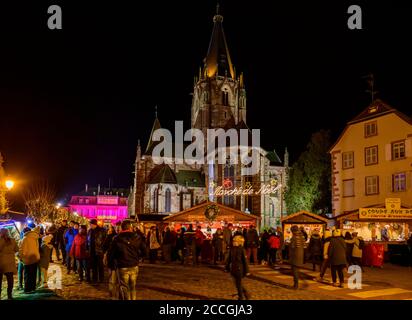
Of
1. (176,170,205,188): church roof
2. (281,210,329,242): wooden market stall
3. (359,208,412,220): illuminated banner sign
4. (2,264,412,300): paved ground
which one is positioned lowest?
(2,264,412,300): paved ground

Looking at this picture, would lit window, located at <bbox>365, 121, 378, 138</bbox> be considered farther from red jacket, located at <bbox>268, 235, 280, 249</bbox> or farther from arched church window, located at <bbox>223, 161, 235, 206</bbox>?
arched church window, located at <bbox>223, 161, 235, 206</bbox>

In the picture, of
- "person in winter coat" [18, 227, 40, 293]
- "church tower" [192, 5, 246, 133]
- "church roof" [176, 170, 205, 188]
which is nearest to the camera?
"person in winter coat" [18, 227, 40, 293]

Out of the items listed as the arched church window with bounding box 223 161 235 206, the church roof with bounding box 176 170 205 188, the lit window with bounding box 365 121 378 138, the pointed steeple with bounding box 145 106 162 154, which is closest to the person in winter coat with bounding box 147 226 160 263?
the lit window with bounding box 365 121 378 138

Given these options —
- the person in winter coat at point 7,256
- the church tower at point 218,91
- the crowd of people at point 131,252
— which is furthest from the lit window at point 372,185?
the church tower at point 218,91

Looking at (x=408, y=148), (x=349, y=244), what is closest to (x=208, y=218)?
(x=349, y=244)

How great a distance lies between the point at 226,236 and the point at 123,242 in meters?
12.1

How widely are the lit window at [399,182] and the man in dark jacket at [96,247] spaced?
67.8 feet

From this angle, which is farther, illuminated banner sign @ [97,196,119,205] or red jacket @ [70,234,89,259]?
illuminated banner sign @ [97,196,119,205]

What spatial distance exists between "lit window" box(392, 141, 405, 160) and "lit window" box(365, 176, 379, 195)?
79.4 inches

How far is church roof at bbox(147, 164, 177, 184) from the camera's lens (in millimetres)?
68688

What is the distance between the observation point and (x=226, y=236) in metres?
20.1

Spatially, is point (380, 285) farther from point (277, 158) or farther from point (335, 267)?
point (277, 158)

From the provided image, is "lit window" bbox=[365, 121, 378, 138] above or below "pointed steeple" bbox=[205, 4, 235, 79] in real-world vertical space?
below

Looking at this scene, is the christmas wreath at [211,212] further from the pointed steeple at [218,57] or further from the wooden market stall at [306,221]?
the pointed steeple at [218,57]
